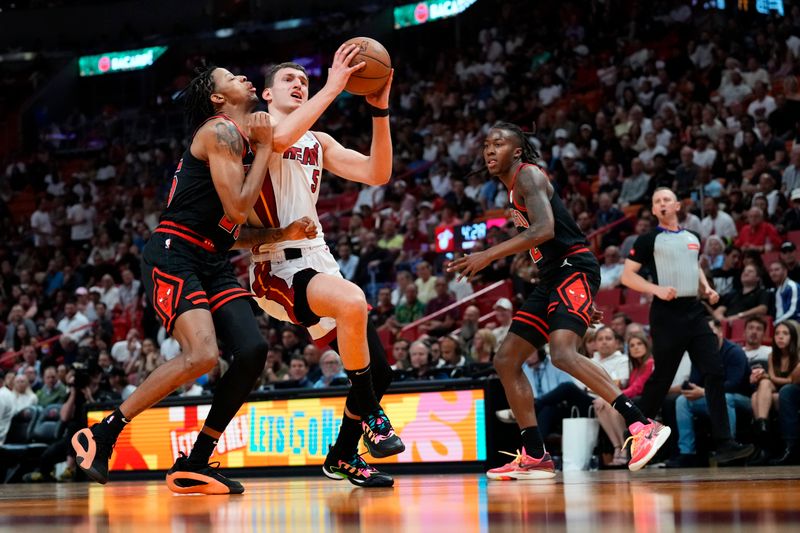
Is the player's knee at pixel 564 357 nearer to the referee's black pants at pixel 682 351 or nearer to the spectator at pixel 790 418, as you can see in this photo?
the referee's black pants at pixel 682 351

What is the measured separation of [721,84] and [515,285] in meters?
4.98

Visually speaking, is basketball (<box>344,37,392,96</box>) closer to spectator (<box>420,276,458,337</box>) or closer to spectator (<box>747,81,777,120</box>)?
spectator (<box>420,276,458,337</box>)

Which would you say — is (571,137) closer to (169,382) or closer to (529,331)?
(529,331)

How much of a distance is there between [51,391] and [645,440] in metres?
9.19

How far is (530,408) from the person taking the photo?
6156 mm

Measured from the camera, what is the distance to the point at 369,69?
528cm

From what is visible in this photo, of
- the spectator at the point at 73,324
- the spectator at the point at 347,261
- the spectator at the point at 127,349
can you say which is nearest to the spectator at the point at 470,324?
the spectator at the point at 347,261

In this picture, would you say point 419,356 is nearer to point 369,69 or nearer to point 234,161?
point 369,69

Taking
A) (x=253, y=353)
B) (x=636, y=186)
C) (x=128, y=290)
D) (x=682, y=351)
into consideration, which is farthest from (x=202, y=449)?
(x=128, y=290)

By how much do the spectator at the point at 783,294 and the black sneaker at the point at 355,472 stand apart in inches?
234

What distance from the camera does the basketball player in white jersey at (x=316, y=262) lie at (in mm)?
5051

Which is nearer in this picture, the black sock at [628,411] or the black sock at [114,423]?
the black sock at [114,423]

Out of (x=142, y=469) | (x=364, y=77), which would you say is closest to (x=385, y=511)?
(x=364, y=77)

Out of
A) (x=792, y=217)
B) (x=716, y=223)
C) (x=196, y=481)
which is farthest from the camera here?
(x=716, y=223)
